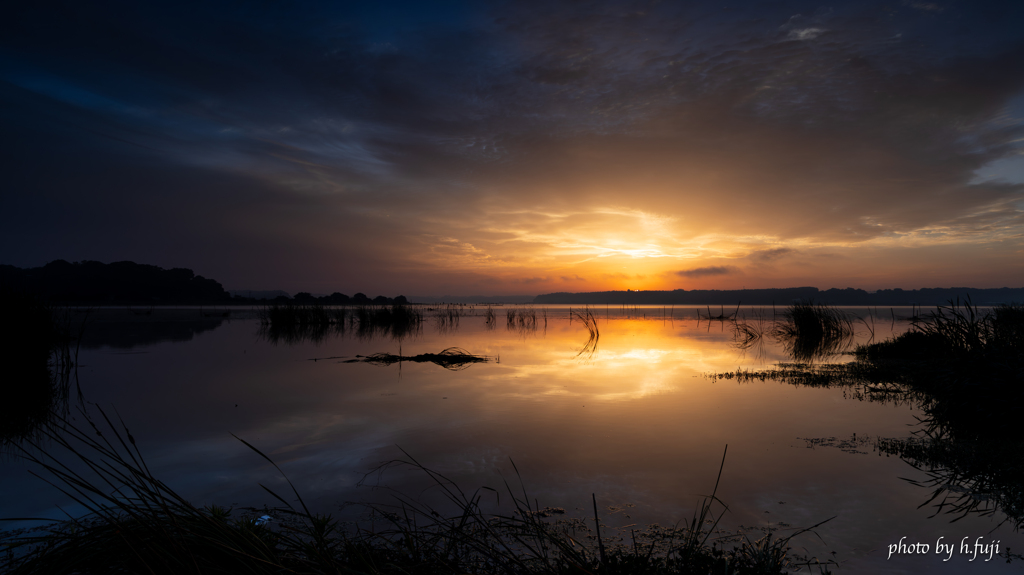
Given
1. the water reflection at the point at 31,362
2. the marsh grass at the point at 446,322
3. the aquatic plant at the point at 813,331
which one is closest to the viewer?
the water reflection at the point at 31,362

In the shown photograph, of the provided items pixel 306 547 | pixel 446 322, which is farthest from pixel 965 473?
pixel 446 322

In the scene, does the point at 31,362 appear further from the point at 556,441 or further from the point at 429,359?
the point at 556,441

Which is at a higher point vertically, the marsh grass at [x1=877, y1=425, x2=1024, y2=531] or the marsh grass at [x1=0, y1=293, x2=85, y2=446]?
the marsh grass at [x1=0, y1=293, x2=85, y2=446]

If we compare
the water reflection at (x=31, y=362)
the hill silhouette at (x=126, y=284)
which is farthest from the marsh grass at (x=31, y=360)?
the hill silhouette at (x=126, y=284)

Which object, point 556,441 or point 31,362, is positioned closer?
point 556,441

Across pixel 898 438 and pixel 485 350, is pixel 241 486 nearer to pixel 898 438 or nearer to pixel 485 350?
pixel 898 438

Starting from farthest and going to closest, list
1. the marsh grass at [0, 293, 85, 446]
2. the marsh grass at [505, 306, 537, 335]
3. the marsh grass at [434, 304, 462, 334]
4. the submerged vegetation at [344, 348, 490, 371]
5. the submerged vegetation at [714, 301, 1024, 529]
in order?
the marsh grass at [505, 306, 537, 335] < the marsh grass at [434, 304, 462, 334] < the submerged vegetation at [344, 348, 490, 371] < the marsh grass at [0, 293, 85, 446] < the submerged vegetation at [714, 301, 1024, 529]

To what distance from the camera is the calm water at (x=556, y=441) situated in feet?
14.4

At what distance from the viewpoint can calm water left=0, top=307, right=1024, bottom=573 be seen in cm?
439

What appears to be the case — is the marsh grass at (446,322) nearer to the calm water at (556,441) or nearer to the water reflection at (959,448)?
the calm water at (556,441)

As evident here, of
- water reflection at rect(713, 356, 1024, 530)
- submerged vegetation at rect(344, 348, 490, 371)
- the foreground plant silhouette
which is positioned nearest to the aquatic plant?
water reflection at rect(713, 356, 1024, 530)

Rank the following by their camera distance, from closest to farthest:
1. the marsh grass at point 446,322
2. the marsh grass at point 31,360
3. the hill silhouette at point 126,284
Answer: the marsh grass at point 31,360 → the marsh grass at point 446,322 → the hill silhouette at point 126,284

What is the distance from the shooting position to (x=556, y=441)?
21.4 ft

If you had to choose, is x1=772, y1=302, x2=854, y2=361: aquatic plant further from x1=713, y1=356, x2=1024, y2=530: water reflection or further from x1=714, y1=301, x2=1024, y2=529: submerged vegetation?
x1=713, y1=356, x2=1024, y2=530: water reflection
